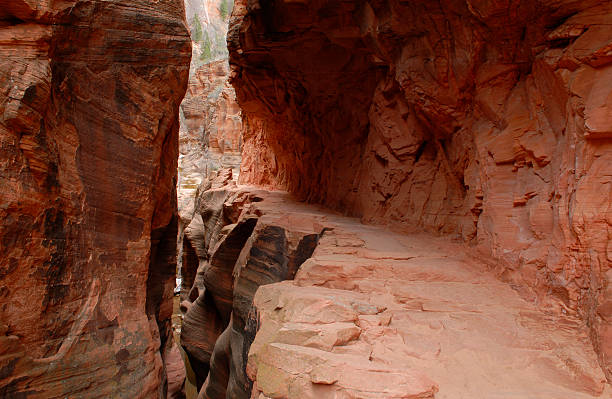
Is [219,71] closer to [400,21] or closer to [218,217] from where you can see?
[218,217]

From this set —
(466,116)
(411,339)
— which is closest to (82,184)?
(411,339)

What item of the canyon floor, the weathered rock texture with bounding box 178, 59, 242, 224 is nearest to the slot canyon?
the canyon floor

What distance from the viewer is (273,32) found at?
9.59m

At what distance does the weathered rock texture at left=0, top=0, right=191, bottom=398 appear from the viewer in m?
4.00

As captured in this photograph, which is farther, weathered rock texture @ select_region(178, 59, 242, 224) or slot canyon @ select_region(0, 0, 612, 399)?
weathered rock texture @ select_region(178, 59, 242, 224)

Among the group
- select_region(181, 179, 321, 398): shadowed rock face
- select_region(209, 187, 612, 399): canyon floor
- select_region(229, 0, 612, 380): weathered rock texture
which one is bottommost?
select_region(181, 179, 321, 398): shadowed rock face

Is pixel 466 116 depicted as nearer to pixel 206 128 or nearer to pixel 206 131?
pixel 206 131

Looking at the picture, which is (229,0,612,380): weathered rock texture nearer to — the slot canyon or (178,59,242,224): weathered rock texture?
the slot canyon

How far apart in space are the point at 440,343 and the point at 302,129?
1060 centimetres

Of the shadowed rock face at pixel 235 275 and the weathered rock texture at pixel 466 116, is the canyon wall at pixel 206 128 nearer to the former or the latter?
the shadowed rock face at pixel 235 275

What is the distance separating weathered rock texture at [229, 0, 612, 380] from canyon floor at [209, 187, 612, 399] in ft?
1.04

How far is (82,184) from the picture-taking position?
15.5ft

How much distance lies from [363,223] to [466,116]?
11.4 feet

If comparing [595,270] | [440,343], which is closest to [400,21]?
[595,270]
